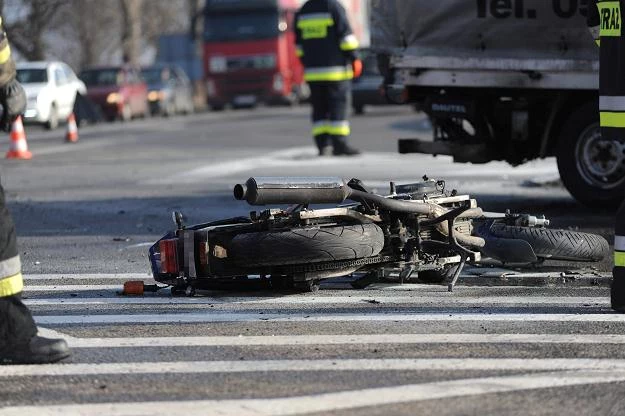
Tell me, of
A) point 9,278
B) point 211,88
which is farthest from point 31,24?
Answer: point 9,278

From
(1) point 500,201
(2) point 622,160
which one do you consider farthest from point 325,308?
(1) point 500,201

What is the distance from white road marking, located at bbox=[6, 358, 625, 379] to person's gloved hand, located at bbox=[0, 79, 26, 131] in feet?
3.54

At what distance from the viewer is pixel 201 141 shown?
87.5ft

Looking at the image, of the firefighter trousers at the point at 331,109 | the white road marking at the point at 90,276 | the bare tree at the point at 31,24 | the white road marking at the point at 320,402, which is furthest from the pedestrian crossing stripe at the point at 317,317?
the bare tree at the point at 31,24

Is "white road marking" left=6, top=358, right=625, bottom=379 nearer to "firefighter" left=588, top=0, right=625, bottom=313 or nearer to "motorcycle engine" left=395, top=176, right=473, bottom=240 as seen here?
"firefighter" left=588, top=0, right=625, bottom=313

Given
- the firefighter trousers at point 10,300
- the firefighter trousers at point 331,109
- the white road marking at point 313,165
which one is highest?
the firefighter trousers at point 10,300

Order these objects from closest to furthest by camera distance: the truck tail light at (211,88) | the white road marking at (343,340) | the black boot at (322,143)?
1. the white road marking at (343,340)
2. the black boot at (322,143)
3. the truck tail light at (211,88)

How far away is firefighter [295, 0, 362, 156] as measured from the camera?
763 inches

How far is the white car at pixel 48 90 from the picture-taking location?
1379 inches

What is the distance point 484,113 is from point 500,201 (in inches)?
33.5

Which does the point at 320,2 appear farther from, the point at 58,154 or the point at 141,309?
the point at 141,309

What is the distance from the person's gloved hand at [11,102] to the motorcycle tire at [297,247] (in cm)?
174

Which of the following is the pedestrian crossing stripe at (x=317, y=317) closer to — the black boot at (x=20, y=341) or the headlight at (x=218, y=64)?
the black boot at (x=20, y=341)

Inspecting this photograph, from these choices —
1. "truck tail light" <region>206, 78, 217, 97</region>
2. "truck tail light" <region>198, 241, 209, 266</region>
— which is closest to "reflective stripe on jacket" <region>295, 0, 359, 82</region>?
"truck tail light" <region>198, 241, 209, 266</region>
